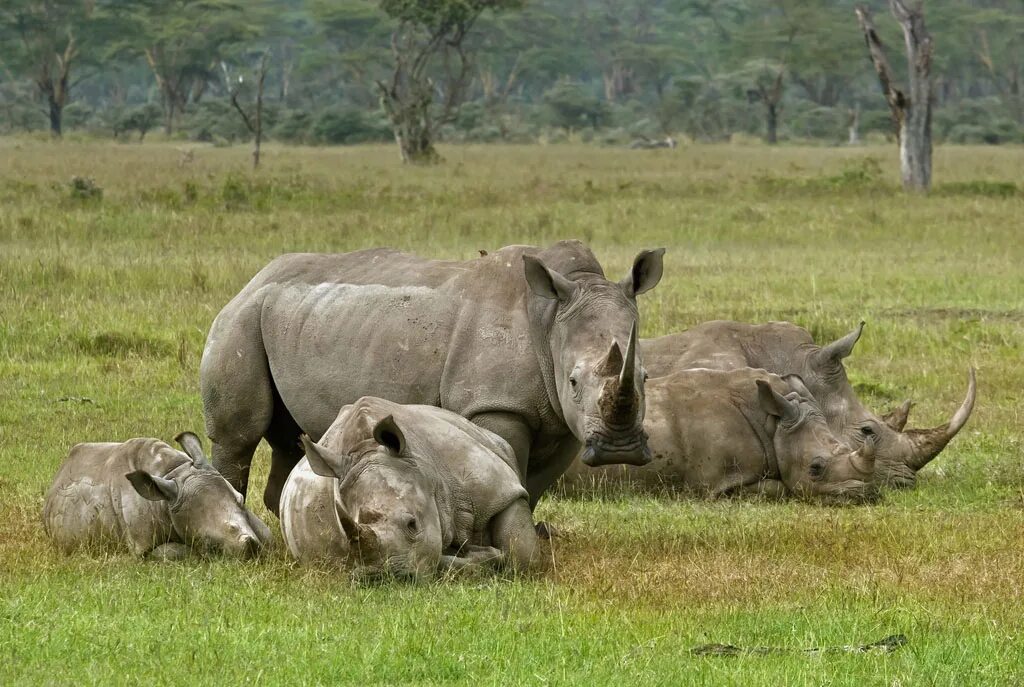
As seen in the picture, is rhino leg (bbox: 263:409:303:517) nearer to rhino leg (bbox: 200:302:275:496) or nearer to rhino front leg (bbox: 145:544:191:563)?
rhino leg (bbox: 200:302:275:496)

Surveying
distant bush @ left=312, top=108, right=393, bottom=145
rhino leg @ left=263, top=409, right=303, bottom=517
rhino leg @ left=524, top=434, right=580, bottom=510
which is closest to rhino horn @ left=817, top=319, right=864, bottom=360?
rhino leg @ left=524, top=434, right=580, bottom=510

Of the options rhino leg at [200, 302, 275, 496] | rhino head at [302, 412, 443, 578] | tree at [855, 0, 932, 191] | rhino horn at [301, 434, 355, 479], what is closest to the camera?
rhino head at [302, 412, 443, 578]

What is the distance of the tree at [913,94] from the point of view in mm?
28344

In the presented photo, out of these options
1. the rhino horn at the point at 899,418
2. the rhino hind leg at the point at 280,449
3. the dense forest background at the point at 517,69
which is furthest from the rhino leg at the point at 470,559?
the dense forest background at the point at 517,69

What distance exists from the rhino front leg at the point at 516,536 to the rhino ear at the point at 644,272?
1.25 metres

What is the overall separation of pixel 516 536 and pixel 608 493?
255 centimetres

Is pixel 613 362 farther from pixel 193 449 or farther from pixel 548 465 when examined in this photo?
pixel 193 449

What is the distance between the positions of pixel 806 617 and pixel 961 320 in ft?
29.6

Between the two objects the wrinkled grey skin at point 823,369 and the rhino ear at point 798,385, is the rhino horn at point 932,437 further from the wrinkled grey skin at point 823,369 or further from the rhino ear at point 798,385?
the rhino ear at point 798,385

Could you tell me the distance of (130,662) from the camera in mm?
5559

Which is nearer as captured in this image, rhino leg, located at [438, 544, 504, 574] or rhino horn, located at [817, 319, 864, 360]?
rhino leg, located at [438, 544, 504, 574]

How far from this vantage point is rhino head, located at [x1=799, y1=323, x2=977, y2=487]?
32.2ft

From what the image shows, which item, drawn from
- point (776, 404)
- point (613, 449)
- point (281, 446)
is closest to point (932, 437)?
point (776, 404)

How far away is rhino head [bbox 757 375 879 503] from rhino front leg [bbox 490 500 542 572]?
284 centimetres
